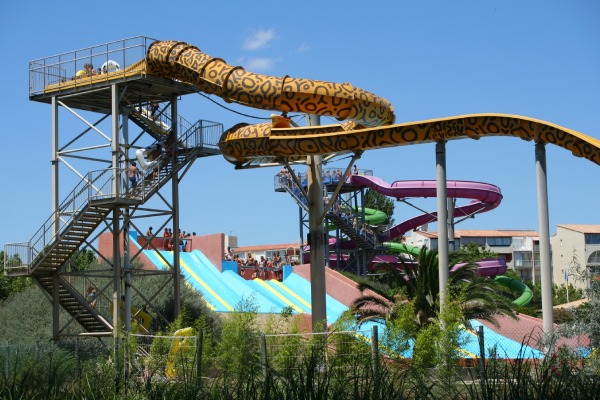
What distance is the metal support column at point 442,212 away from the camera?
2134cm

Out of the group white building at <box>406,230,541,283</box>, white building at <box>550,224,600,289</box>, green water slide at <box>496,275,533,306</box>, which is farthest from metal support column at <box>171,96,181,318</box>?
white building at <box>406,230,541,283</box>

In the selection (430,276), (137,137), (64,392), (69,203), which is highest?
(137,137)

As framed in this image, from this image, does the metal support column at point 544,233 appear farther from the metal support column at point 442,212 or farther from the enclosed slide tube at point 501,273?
the enclosed slide tube at point 501,273

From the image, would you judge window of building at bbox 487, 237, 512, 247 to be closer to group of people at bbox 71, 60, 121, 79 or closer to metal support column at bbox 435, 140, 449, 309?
group of people at bbox 71, 60, 121, 79

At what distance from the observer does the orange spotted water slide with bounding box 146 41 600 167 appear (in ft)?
73.4

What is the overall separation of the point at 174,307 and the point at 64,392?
69.9 ft

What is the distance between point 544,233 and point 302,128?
7.35 metres

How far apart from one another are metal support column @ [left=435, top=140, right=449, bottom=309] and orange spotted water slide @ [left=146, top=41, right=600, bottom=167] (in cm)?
39

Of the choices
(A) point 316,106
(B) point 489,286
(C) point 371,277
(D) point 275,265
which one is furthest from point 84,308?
(C) point 371,277

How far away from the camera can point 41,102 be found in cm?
3281

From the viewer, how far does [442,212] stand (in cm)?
2166

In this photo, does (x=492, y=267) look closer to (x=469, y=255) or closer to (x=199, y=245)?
(x=469, y=255)

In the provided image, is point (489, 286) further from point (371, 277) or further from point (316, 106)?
A: point (371, 277)

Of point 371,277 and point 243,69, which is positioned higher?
point 243,69
